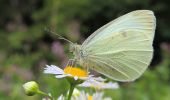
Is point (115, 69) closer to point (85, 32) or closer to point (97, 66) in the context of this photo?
point (97, 66)

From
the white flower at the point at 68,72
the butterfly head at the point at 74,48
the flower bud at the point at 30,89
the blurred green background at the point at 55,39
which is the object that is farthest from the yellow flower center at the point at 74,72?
the blurred green background at the point at 55,39

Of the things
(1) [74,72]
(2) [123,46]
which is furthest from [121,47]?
(1) [74,72]

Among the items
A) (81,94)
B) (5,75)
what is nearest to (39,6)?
(5,75)

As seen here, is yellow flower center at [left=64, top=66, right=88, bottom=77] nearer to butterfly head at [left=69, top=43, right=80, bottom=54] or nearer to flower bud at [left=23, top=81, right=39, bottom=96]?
flower bud at [left=23, top=81, right=39, bottom=96]

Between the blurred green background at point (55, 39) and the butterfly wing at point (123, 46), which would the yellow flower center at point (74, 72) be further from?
the blurred green background at point (55, 39)

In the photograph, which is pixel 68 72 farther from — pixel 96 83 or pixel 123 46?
pixel 123 46

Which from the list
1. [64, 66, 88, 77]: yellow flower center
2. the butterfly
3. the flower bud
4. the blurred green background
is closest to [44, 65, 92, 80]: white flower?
[64, 66, 88, 77]: yellow flower center
